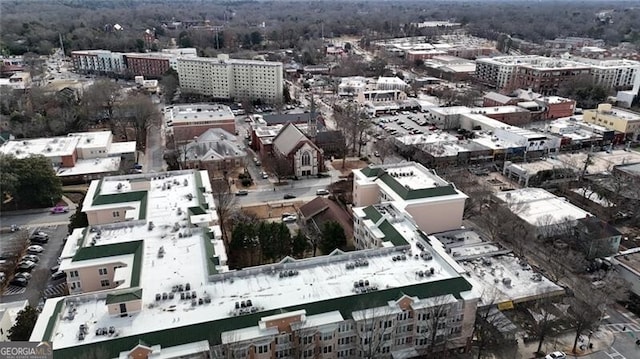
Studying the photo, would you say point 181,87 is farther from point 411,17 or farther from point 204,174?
point 411,17

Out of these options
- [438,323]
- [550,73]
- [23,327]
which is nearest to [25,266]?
[23,327]

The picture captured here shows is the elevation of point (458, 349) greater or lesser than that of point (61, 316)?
lesser

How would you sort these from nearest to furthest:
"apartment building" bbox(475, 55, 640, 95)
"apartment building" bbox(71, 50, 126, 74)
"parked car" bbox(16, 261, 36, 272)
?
"parked car" bbox(16, 261, 36, 272)
"apartment building" bbox(475, 55, 640, 95)
"apartment building" bbox(71, 50, 126, 74)

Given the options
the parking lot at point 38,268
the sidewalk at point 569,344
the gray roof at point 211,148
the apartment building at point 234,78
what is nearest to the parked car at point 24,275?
the parking lot at point 38,268

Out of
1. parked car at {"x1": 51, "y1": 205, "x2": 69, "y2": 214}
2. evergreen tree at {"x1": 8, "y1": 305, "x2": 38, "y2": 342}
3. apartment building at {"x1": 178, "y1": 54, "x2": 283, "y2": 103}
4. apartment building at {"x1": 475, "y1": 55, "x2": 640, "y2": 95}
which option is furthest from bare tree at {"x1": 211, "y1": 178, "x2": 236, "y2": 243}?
apartment building at {"x1": 475, "y1": 55, "x2": 640, "y2": 95}

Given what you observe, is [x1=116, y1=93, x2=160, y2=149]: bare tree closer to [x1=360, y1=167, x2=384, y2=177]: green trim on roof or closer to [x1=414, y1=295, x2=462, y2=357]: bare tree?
[x1=360, y1=167, x2=384, y2=177]: green trim on roof

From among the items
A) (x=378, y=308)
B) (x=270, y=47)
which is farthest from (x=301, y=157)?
(x=270, y=47)

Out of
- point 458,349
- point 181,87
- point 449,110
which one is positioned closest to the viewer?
point 458,349
